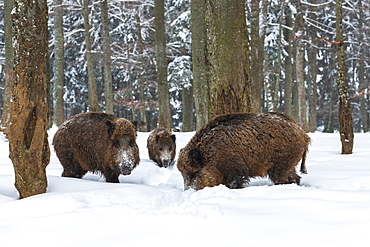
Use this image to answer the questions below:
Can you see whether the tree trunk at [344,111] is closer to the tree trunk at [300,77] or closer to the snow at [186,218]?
the snow at [186,218]

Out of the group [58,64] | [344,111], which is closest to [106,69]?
[58,64]

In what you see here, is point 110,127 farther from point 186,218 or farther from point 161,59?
point 161,59

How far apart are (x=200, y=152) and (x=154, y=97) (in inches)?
1012

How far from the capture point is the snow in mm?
2180

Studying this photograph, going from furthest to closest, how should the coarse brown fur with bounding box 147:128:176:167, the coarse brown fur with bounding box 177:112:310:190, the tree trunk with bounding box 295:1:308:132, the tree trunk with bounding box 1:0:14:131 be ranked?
1. the tree trunk with bounding box 295:1:308:132
2. the tree trunk with bounding box 1:0:14:131
3. the coarse brown fur with bounding box 147:128:176:167
4. the coarse brown fur with bounding box 177:112:310:190

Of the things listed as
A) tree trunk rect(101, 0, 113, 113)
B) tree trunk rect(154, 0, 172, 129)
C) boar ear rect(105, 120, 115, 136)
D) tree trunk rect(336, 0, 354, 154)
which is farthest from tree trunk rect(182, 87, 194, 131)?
boar ear rect(105, 120, 115, 136)

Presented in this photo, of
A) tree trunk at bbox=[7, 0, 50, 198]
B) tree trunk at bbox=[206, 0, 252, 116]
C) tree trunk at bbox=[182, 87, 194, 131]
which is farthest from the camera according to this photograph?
tree trunk at bbox=[182, 87, 194, 131]

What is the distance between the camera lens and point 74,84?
105 feet

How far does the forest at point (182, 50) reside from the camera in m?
14.5

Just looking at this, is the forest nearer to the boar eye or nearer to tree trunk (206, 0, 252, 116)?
tree trunk (206, 0, 252, 116)

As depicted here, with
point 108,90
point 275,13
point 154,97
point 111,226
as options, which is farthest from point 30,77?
point 154,97

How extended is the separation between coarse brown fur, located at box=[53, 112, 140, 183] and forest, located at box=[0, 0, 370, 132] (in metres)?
6.93

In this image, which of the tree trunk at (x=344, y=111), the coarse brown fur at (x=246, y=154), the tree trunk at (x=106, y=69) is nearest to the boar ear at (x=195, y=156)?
the coarse brown fur at (x=246, y=154)

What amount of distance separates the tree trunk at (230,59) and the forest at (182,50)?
20.7 ft
